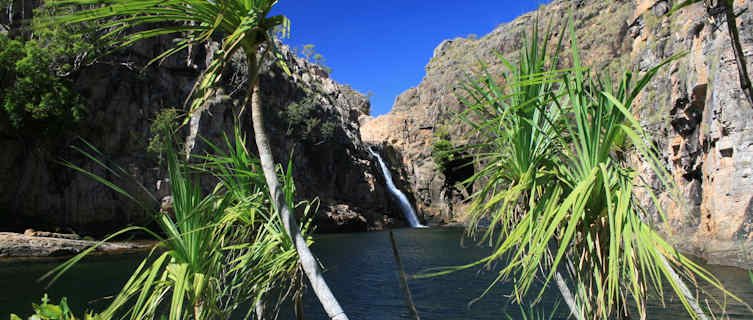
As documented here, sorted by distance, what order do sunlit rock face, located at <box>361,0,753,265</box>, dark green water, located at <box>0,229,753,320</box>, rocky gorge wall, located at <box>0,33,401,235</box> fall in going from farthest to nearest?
rocky gorge wall, located at <box>0,33,401,235</box> < sunlit rock face, located at <box>361,0,753,265</box> < dark green water, located at <box>0,229,753,320</box>

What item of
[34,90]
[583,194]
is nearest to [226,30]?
[583,194]

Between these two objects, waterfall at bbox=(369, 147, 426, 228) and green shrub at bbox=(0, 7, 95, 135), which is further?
waterfall at bbox=(369, 147, 426, 228)

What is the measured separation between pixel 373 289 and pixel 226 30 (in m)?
12.0

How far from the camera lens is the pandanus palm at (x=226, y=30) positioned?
5.96ft

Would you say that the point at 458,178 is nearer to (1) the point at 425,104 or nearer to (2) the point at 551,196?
(1) the point at 425,104

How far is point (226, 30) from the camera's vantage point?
7.45ft

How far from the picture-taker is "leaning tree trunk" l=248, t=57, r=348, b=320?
189 cm

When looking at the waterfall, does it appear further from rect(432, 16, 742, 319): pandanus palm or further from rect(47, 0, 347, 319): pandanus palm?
rect(47, 0, 347, 319): pandanus palm

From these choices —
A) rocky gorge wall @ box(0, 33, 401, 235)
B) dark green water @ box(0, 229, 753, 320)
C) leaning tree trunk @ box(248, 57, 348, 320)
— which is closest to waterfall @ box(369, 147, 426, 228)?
rocky gorge wall @ box(0, 33, 401, 235)

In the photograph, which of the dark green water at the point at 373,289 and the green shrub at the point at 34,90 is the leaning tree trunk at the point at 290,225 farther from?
the green shrub at the point at 34,90

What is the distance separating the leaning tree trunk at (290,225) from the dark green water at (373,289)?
5.84m

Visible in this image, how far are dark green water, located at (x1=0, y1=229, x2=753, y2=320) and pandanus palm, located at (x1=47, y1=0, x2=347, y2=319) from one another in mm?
5877

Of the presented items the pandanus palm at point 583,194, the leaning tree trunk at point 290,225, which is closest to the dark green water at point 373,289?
the pandanus palm at point 583,194

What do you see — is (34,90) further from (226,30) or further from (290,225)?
(290,225)
